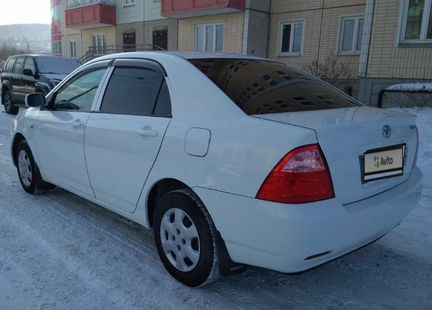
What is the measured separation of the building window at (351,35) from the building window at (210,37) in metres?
5.22

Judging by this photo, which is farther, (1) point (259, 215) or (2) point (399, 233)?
(2) point (399, 233)

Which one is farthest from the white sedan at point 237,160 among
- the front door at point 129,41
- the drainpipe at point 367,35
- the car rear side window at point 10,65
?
the front door at point 129,41

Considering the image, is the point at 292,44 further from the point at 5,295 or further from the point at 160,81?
the point at 5,295

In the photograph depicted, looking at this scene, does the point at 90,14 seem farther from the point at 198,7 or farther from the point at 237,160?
the point at 237,160

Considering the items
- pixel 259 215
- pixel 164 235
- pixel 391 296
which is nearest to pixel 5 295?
pixel 164 235

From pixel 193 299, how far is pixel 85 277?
84 cm

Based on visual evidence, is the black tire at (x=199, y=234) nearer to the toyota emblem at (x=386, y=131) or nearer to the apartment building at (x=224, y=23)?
the toyota emblem at (x=386, y=131)

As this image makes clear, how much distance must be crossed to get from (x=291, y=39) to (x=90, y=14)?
13.3 meters

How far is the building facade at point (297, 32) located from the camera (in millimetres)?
10219

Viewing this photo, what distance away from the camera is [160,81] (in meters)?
3.05

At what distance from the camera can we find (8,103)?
12688 mm

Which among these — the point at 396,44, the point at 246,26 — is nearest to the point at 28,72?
the point at 246,26

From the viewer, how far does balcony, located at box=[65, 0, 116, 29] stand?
2262 cm

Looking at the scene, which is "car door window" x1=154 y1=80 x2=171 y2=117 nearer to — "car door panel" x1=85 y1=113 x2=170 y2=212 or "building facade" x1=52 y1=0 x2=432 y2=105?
"car door panel" x1=85 y1=113 x2=170 y2=212
